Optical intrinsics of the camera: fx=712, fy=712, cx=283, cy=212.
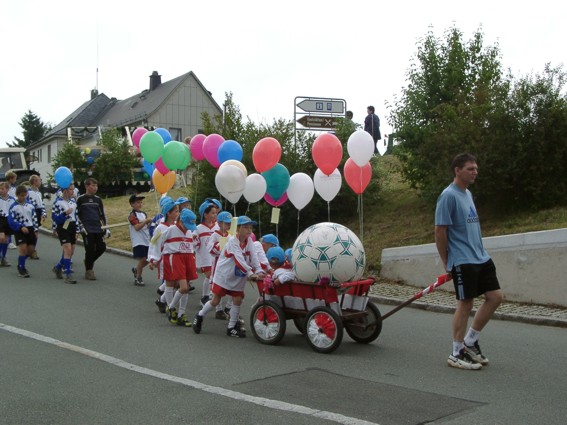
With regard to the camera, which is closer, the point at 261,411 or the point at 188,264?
the point at 261,411

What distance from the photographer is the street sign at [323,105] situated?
1655 centimetres

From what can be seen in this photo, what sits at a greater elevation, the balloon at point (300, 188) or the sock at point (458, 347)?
the balloon at point (300, 188)

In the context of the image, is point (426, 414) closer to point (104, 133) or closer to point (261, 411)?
point (261, 411)

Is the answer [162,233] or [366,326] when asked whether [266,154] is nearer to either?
[162,233]

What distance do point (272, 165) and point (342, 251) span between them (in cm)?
383

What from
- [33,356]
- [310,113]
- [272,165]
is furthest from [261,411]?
[310,113]

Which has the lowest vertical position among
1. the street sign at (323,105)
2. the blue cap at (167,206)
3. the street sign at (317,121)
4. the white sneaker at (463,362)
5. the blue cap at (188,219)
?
the white sneaker at (463,362)

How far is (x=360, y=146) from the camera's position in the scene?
11070 mm

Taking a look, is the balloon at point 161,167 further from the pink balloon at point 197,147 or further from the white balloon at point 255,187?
the white balloon at point 255,187

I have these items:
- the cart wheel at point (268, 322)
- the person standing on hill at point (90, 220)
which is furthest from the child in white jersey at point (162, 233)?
the person standing on hill at point (90, 220)

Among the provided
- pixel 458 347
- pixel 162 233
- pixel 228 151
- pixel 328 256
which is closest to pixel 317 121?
pixel 228 151

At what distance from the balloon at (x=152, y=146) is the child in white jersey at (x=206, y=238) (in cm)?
213

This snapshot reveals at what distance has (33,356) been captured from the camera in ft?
24.1

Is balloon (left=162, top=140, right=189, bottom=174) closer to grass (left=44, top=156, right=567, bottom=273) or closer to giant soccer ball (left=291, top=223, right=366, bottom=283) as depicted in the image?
grass (left=44, top=156, right=567, bottom=273)
